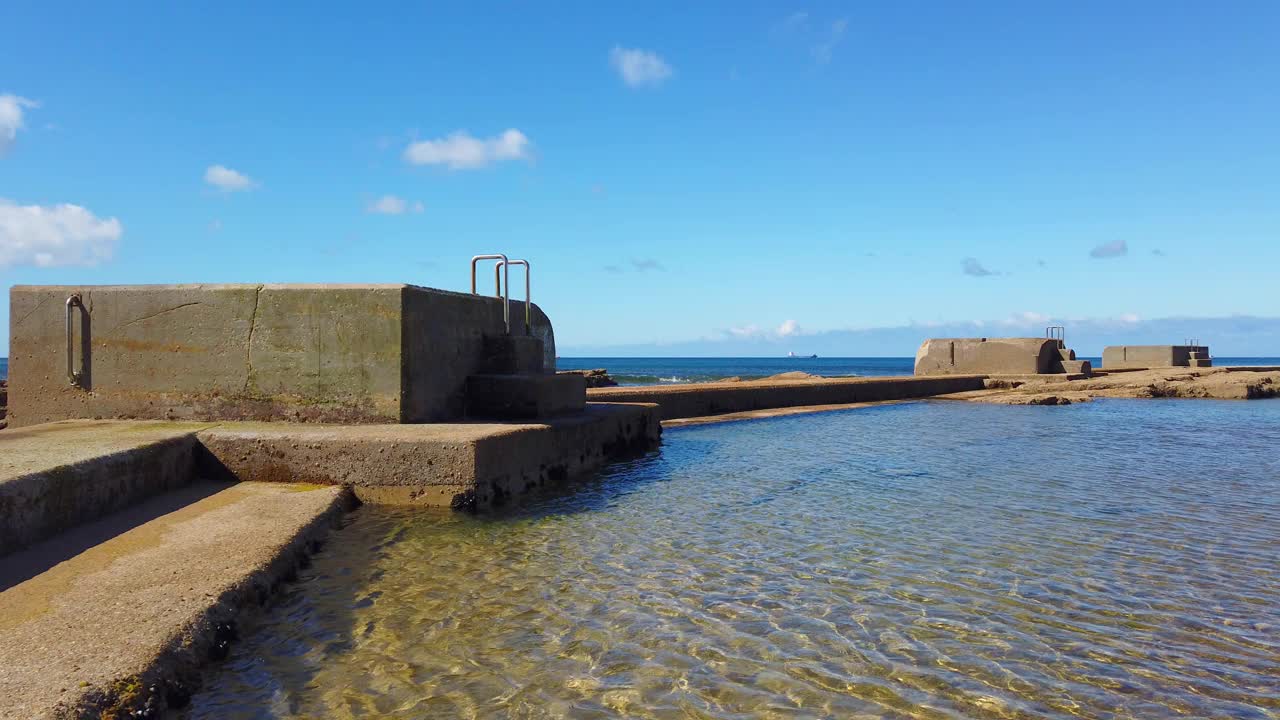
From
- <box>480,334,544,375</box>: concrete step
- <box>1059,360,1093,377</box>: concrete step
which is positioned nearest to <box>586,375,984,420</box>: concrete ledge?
<box>480,334,544,375</box>: concrete step

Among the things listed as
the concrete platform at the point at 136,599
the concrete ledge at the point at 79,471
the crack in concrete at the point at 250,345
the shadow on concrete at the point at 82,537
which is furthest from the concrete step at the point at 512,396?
the concrete platform at the point at 136,599

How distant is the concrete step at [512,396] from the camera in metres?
8.37

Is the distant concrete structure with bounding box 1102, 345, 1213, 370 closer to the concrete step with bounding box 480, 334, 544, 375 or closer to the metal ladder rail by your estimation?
the concrete step with bounding box 480, 334, 544, 375

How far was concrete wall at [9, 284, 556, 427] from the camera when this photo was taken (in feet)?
23.6

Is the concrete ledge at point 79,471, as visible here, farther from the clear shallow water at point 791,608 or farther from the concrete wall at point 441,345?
the concrete wall at point 441,345

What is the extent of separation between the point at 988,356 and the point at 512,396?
66.8 feet

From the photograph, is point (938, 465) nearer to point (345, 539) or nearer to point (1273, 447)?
point (1273, 447)

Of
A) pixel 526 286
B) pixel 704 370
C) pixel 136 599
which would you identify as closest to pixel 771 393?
pixel 526 286

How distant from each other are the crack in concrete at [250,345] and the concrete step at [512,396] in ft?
6.86

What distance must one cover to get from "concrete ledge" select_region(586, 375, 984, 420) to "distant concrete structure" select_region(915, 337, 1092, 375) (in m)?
1.94

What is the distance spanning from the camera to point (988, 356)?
24.9 meters

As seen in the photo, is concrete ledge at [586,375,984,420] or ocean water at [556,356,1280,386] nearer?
concrete ledge at [586,375,984,420]

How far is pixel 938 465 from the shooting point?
9.02 metres

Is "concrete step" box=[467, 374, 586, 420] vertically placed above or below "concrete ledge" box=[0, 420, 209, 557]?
above
